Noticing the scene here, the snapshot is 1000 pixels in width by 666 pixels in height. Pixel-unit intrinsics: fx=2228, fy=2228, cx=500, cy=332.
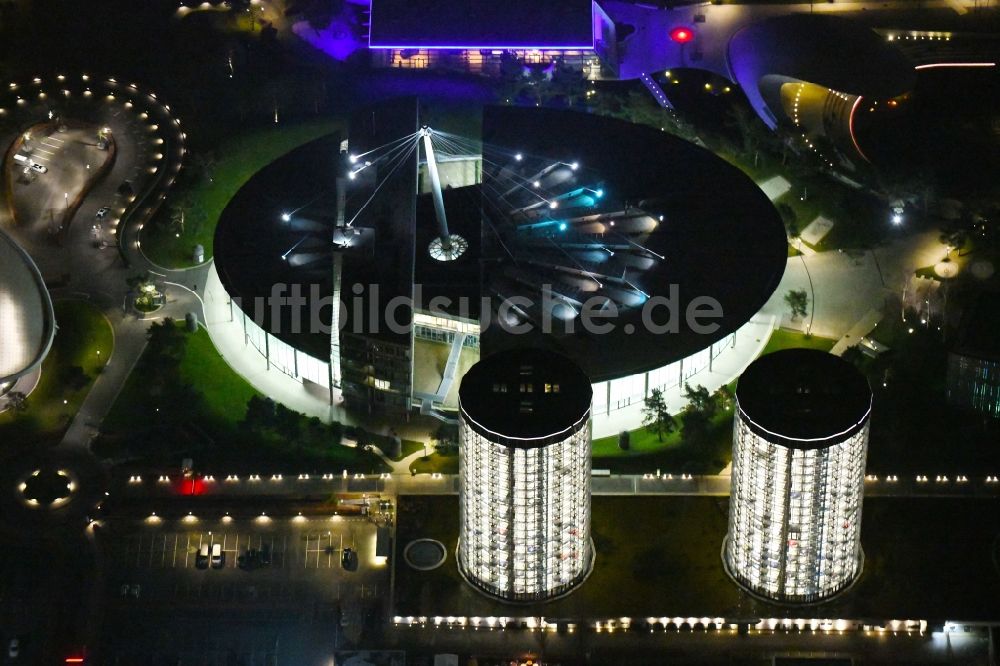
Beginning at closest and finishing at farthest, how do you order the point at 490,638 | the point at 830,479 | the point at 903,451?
1. the point at 830,479
2. the point at 490,638
3. the point at 903,451

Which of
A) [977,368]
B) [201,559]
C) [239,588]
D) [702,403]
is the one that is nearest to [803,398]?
[702,403]

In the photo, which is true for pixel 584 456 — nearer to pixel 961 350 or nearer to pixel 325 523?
pixel 325 523

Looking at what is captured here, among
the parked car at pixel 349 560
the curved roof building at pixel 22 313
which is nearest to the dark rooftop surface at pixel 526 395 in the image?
the parked car at pixel 349 560

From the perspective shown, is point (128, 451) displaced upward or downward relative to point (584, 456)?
downward

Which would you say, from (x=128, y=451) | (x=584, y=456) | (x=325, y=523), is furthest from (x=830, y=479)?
(x=128, y=451)

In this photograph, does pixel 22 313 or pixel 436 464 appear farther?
pixel 22 313

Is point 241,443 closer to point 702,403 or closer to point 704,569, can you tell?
point 702,403
